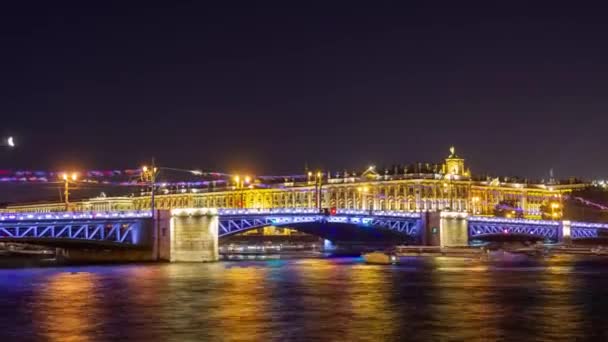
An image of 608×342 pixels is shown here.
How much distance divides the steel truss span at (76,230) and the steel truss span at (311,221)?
9.71m

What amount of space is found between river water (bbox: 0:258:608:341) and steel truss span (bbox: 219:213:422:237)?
853 inches

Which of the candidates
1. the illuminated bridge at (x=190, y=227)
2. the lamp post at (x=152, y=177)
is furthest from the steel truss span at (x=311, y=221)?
the lamp post at (x=152, y=177)

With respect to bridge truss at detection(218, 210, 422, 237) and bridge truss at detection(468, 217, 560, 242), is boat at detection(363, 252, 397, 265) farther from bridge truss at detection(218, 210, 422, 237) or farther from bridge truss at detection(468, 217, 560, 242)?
bridge truss at detection(468, 217, 560, 242)

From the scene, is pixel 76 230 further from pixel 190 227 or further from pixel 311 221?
pixel 311 221

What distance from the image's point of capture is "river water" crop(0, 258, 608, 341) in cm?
4191

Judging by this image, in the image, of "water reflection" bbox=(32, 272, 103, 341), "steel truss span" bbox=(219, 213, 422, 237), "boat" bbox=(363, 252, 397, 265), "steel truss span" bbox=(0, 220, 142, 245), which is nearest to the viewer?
"water reflection" bbox=(32, 272, 103, 341)

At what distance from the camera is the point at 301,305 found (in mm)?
53188

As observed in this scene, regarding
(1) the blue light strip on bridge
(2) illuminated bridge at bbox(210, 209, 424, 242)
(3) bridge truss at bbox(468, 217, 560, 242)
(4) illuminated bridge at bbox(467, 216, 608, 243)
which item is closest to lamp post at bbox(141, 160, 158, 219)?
(1) the blue light strip on bridge

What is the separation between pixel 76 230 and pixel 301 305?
47.9 meters

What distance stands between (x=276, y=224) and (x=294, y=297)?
165 feet

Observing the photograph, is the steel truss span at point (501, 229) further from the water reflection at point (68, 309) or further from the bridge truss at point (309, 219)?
the water reflection at point (68, 309)

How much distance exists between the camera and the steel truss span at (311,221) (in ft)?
347

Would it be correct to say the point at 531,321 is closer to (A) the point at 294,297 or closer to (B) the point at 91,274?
(A) the point at 294,297

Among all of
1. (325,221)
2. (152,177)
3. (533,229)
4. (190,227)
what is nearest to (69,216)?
(152,177)
